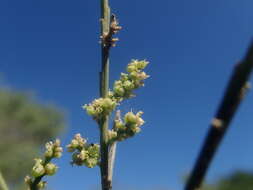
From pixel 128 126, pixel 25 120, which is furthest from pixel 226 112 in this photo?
pixel 25 120

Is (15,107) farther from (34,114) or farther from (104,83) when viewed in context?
(104,83)

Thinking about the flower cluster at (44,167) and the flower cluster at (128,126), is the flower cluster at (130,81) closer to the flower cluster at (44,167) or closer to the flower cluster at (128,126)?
the flower cluster at (128,126)

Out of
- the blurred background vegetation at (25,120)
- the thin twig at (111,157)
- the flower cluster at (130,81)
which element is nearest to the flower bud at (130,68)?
the flower cluster at (130,81)

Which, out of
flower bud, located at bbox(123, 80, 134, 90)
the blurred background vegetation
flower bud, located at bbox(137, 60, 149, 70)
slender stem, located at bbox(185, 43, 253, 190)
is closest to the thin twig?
flower bud, located at bbox(123, 80, 134, 90)

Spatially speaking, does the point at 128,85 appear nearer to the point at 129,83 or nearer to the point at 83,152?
the point at 129,83

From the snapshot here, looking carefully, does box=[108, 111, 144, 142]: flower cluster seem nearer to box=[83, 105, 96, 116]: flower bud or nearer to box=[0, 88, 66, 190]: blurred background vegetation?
box=[83, 105, 96, 116]: flower bud

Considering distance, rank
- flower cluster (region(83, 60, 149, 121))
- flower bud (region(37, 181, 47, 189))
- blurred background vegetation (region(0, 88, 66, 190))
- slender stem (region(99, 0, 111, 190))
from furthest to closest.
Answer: blurred background vegetation (region(0, 88, 66, 190)), flower cluster (region(83, 60, 149, 121)), flower bud (region(37, 181, 47, 189)), slender stem (region(99, 0, 111, 190))
